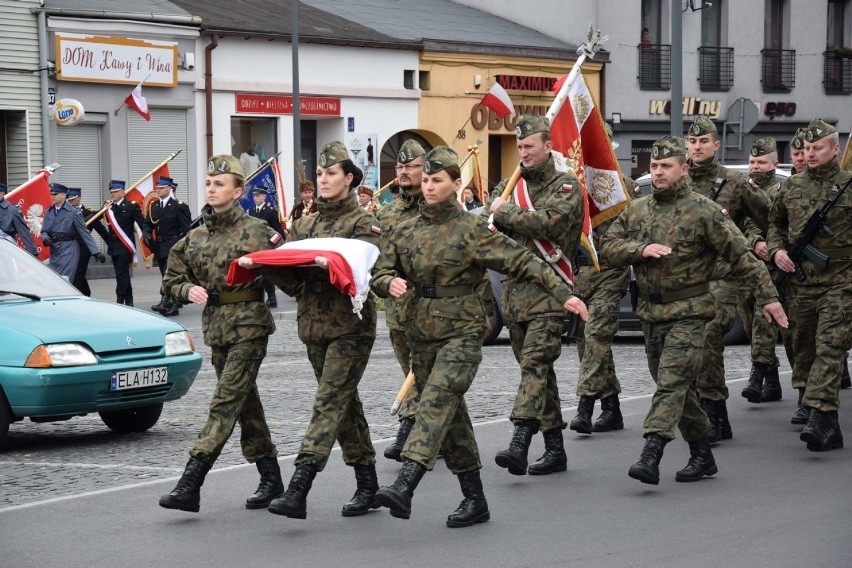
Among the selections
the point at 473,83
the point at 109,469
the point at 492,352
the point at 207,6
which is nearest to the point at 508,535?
the point at 109,469

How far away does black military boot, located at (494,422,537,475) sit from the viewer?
8.86m

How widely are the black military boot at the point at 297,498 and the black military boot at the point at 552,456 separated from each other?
1.95m

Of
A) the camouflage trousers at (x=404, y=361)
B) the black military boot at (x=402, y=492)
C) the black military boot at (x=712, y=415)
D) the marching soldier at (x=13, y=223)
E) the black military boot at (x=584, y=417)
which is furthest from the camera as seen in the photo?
the marching soldier at (x=13, y=223)

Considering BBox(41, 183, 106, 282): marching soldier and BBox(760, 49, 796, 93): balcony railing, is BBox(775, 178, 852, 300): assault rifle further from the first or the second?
BBox(760, 49, 796, 93): balcony railing

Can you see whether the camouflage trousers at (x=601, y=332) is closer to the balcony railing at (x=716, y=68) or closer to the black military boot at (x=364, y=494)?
the black military boot at (x=364, y=494)

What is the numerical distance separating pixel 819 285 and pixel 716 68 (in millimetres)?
32870

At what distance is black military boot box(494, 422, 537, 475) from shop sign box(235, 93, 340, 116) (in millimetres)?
23117

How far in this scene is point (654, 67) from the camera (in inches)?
1612

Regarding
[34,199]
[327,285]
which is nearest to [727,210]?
[327,285]

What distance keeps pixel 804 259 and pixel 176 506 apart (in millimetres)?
4599

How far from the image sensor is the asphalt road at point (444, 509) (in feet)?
23.5

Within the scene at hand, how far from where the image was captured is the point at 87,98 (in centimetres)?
2884

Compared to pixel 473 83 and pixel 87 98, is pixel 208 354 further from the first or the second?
pixel 473 83

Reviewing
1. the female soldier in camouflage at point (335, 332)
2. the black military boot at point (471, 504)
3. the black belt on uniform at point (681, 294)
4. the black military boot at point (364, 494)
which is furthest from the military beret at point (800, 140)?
the black military boot at point (364, 494)
